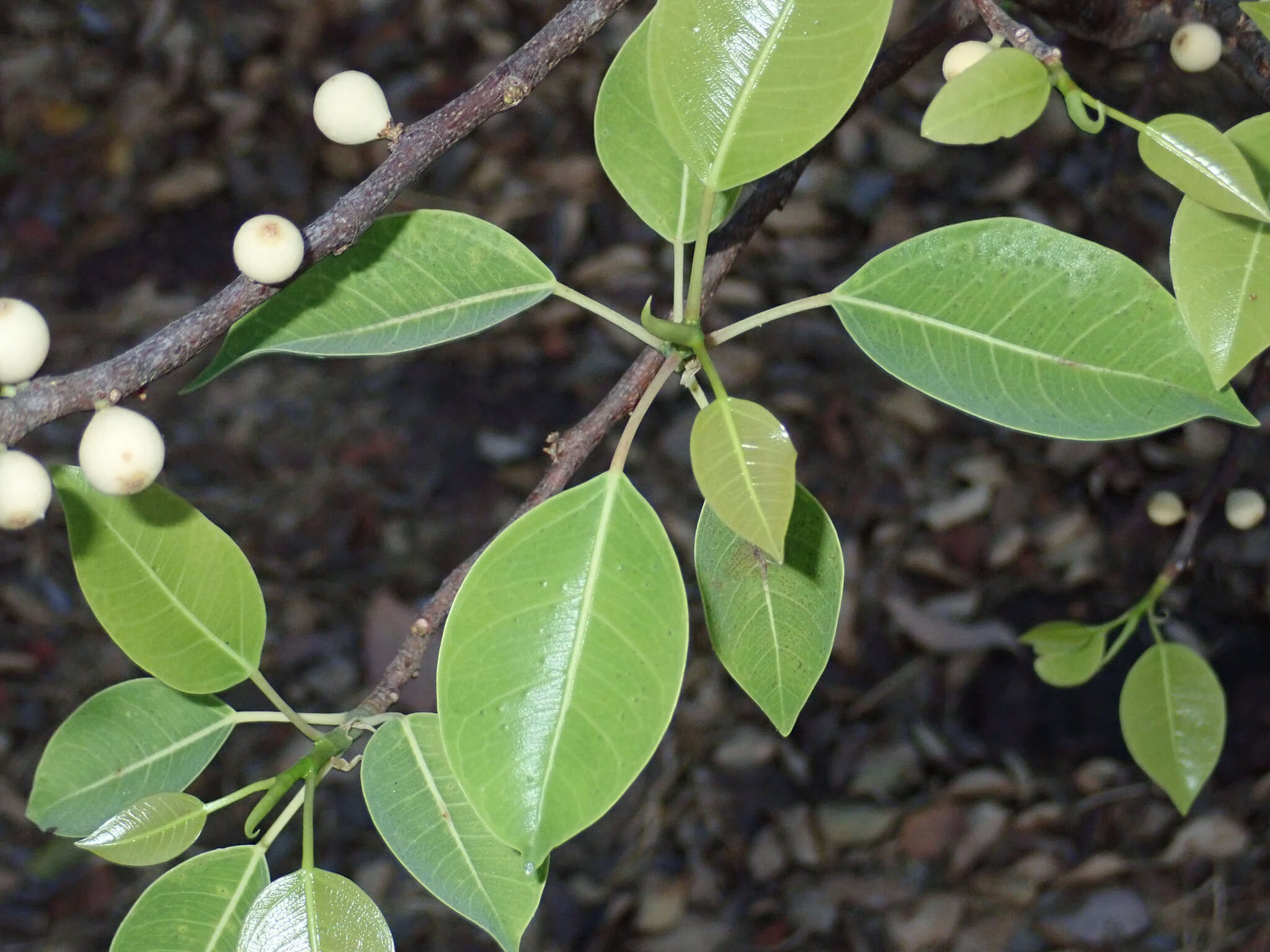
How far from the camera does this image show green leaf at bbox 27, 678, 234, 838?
0.65m

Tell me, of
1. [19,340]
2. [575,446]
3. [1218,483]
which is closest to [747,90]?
[575,446]

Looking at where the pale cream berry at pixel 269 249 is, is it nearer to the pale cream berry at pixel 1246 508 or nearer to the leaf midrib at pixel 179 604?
the leaf midrib at pixel 179 604

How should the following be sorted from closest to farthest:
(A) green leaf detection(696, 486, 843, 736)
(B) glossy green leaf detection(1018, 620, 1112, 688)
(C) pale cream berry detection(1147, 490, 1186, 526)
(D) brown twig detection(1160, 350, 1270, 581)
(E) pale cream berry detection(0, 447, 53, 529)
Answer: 1. (E) pale cream berry detection(0, 447, 53, 529)
2. (A) green leaf detection(696, 486, 843, 736)
3. (D) brown twig detection(1160, 350, 1270, 581)
4. (B) glossy green leaf detection(1018, 620, 1112, 688)
5. (C) pale cream berry detection(1147, 490, 1186, 526)

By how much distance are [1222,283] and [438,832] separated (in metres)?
0.47

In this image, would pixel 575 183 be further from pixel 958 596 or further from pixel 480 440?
pixel 958 596

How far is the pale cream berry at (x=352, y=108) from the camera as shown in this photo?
1.74 ft

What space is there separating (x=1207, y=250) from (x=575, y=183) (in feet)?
6.01

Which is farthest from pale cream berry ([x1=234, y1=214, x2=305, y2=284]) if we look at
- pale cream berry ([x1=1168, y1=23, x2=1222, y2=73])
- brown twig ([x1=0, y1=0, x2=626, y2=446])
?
pale cream berry ([x1=1168, y1=23, x2=1222, y2=73])

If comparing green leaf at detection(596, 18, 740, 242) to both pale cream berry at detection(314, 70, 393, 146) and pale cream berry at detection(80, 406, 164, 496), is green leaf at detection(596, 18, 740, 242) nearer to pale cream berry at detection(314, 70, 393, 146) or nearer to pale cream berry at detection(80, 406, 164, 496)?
pale cream berry at detection(314, 70, 393, 146)

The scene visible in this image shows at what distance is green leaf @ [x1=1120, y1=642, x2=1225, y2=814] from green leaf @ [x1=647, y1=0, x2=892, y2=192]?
0.67 metres

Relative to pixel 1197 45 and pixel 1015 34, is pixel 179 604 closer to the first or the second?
pixel 1015 34

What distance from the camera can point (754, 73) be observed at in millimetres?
521

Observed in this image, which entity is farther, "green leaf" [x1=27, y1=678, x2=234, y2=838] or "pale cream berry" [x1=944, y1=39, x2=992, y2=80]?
"green leaf" [x1=27, y1=678, x2=234, y2=838]

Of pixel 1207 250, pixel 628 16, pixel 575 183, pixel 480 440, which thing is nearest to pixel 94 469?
pixel 1207 250
